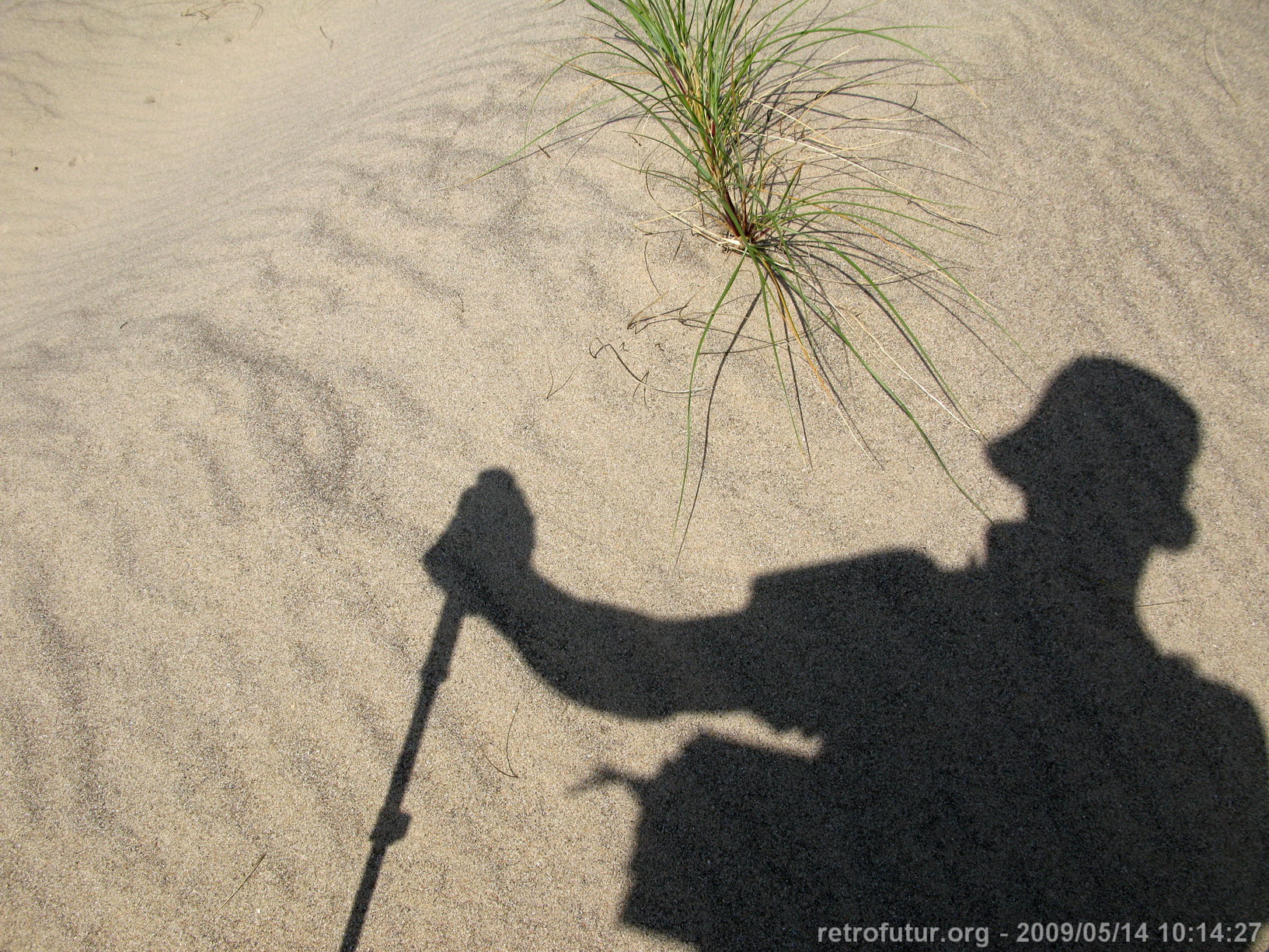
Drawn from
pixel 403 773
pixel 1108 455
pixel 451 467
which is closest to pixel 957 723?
pixel 1108 455

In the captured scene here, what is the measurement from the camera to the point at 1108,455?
1.67 metres

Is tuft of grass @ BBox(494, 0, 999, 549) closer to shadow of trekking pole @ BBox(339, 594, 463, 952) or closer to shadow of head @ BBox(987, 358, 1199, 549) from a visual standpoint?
shadow of head @ BBox(987, 358, 1199, 549)

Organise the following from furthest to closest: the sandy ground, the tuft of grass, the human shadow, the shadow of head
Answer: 1. the tuft of grass
2. the shadow of head
3. the sandy ground
4. the human shadow

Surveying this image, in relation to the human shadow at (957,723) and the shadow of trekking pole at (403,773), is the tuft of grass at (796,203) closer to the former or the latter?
the human shadow at (957,723)

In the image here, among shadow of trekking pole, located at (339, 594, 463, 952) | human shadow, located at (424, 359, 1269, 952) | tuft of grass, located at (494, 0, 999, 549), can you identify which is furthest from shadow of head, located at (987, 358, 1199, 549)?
shadow of trekking pole, located at (339, 594, 463, 952)

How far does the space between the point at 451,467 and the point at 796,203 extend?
3.54 feet

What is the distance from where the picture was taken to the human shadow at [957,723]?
1305 millimetres

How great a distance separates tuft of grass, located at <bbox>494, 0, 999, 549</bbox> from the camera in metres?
1.84

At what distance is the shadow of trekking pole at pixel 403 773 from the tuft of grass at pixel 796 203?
0.61m

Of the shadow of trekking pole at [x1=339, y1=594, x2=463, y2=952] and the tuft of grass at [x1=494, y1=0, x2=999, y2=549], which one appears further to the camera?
the tuft of grass at [x1=494, y1=0, x2=999, y2=549]

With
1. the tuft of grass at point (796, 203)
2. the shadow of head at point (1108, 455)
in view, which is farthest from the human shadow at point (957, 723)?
the tuft of grass at point (796, 203)

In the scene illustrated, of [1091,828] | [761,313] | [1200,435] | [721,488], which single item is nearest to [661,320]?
[761,313]

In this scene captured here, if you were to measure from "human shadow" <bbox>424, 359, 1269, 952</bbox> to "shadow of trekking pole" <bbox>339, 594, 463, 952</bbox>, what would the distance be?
0.08 metres

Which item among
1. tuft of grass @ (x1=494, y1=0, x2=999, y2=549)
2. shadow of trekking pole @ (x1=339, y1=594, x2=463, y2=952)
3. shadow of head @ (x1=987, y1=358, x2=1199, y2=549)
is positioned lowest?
shadow of trekking pole @ (x1=339, y1=594, x2=463, y2=952)
